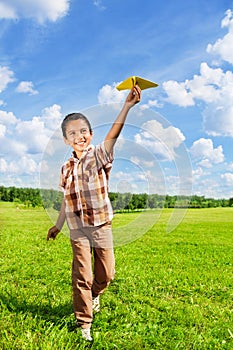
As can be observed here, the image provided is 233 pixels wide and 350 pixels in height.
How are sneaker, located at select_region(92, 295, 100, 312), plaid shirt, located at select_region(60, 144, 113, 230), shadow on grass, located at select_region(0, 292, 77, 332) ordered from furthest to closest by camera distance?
sneaker, located at select_region(92, 295, 100, 312) → shadow on grass, located at select_region(0, 292, 77, 332) → plaid shirt, located at select_region(60, 144, 113, 230)

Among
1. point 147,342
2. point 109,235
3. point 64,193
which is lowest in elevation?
point 147,342

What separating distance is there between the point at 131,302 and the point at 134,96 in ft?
8.50

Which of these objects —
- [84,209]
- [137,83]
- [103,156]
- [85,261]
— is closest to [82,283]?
[85,261]

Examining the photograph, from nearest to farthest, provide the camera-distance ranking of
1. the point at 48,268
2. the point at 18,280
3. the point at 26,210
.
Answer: the point at 18,280 → the point at 48,268 → the point at 26,210

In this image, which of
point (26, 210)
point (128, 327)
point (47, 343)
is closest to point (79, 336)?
point (47, 343)

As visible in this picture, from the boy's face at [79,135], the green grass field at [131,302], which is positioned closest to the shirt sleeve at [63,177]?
the boy's face at [79,135]

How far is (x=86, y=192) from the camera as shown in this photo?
11.7 feet

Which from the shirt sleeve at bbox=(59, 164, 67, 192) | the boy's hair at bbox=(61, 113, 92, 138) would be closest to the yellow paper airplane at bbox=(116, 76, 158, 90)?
the boy's hair at bbox=(61, 113, 92, 138)

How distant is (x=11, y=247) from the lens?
28.8 ft

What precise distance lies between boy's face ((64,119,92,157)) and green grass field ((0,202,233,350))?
0.89 m

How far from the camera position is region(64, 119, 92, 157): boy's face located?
3577 mm

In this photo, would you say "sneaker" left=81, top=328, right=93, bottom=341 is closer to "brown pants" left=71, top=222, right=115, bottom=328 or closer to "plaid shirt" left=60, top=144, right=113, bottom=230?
"brown pants" left=71, top=222, right=115, bottom=328

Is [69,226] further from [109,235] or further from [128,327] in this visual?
[128,327]

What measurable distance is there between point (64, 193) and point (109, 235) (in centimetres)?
56
